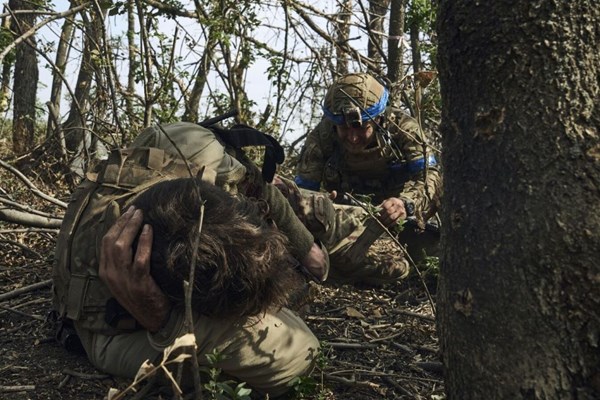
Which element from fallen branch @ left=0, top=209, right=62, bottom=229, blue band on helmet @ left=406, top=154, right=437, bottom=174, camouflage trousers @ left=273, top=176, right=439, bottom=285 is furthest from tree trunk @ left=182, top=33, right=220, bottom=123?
fallen branch @ left=0, top=209, right=62, bottom=229

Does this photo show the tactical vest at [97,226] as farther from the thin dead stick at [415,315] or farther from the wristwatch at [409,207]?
the wristwatch at [409,207]

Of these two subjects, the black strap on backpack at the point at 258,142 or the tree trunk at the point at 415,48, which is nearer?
the black strap on backpack at the point at 258,142

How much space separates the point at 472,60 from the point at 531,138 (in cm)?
24

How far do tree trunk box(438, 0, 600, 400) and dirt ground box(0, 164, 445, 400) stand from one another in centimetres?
82

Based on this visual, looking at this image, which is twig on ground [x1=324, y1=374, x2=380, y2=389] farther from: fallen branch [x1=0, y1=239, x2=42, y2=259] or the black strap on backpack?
fallen branch [x1=0, y1=239, x2=42, y2=259]

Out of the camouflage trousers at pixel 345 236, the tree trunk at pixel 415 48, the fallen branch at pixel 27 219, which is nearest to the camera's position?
the fallen branch at pixel 27 219

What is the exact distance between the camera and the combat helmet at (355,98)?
5043mm

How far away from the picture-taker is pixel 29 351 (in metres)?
3.12

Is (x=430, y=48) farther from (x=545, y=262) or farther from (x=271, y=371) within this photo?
(x=545, y=262)

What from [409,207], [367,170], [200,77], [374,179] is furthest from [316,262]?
[200,77]

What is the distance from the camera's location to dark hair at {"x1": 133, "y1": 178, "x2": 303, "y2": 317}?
2383 millimetres

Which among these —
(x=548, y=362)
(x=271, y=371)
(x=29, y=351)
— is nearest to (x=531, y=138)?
(x=548, y=362)

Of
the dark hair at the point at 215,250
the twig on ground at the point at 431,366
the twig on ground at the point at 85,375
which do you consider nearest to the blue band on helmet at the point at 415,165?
the twig on ground at the point at 431,366

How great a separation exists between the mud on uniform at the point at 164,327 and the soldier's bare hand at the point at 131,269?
0.12 m
